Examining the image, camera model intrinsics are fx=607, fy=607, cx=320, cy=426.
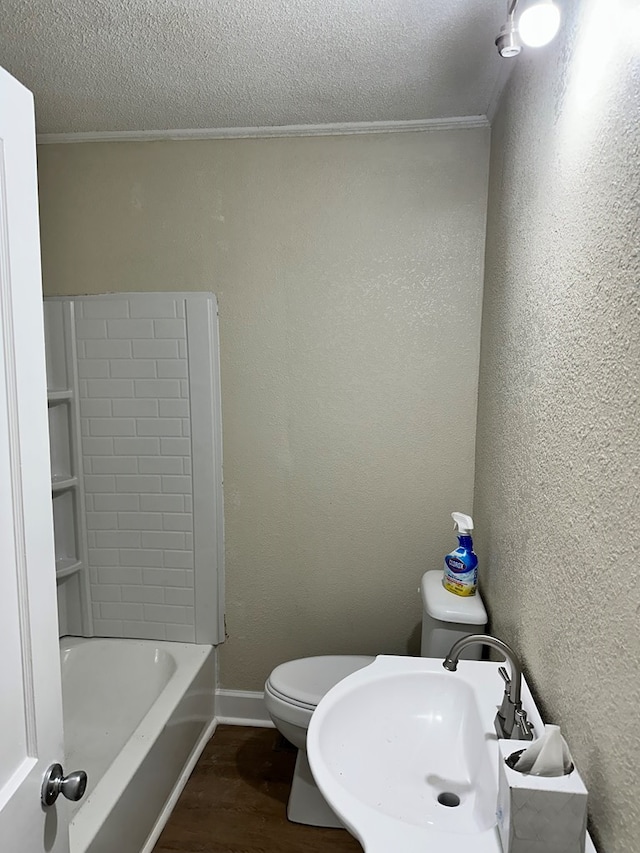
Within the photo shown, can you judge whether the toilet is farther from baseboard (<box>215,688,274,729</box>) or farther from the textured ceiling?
the textured ceiling

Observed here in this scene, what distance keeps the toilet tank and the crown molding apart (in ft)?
5.54

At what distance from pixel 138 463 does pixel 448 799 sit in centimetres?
177

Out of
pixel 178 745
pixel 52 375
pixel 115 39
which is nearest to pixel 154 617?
pixel 178 745

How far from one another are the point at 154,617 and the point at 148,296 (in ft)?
4.45

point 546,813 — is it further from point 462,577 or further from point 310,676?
point 310,676

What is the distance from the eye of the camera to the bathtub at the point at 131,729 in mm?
1720

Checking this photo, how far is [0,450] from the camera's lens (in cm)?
86

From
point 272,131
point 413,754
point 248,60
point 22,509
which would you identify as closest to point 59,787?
point 22,509

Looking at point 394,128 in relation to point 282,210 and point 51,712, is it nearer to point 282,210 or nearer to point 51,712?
point 282,210

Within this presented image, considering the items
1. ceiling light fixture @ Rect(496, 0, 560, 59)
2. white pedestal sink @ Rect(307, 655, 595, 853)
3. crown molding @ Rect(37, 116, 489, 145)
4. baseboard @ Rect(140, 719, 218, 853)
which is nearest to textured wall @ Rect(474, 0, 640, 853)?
ceiling light fixture @ Rect(496, 0, 560, 59)

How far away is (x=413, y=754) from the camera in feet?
4.28

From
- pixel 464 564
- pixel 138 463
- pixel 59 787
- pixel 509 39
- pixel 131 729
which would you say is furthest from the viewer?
pixel 138 463

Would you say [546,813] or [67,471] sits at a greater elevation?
[67,471]

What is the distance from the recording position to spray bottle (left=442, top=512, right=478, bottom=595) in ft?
6.39
